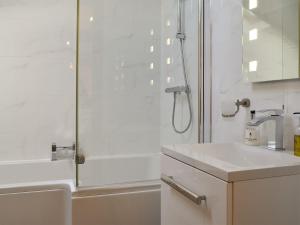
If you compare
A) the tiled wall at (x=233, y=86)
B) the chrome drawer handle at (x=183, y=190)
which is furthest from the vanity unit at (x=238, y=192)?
the tiled wall at (x=233, y=86)

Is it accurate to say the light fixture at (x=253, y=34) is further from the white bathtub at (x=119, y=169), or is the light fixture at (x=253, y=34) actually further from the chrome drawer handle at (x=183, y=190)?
the white bathtub at (x=119, y=169)

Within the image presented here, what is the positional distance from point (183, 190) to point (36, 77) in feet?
5.74

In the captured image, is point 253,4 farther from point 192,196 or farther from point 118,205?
point 118,205

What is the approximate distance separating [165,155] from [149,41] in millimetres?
1346

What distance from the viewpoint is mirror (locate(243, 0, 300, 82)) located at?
117 centimetres

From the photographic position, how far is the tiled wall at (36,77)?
2.20 metres

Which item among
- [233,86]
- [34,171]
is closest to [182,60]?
[233,86]

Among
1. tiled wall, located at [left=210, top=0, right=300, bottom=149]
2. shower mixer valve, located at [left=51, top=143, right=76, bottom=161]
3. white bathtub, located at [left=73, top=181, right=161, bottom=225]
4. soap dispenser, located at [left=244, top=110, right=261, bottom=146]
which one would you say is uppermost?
tiled wall, located at [left=210, top=0, right=300, bottom=149]

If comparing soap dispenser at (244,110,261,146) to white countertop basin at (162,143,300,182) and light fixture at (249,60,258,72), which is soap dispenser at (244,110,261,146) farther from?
light fixture at (249,60,258,72)

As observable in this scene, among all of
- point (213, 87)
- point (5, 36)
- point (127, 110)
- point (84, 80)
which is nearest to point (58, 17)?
point (5, 36)

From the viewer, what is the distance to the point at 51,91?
2.29 metres

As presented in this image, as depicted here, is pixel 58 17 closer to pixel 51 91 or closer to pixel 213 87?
pixel 51 91

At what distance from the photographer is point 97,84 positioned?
2.07 meters

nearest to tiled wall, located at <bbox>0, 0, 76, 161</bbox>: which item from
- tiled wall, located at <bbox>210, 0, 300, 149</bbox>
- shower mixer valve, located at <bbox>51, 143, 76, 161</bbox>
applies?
shower mixer valve, located at <bbox>51, 143, 76, 161</bbox>
